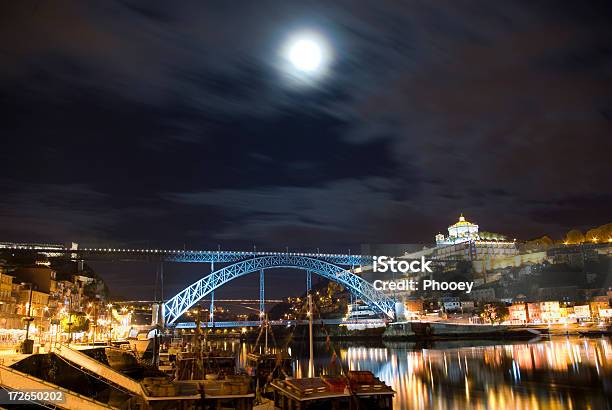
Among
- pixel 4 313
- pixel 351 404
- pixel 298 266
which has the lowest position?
pixel 351 404

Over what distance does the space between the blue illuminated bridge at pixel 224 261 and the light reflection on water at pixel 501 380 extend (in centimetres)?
2314

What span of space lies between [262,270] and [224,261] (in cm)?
605

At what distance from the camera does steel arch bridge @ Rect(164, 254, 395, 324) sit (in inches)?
2567

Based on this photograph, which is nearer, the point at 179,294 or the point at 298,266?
the point at 179,294

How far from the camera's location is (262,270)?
244 ft

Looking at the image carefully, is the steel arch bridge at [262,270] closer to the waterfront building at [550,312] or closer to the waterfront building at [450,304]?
the waterfront building at [450,304]

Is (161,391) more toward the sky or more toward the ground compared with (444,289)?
more toward the ground

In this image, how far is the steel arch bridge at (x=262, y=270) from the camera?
65200 mm

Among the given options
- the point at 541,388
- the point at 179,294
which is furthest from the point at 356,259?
the point at 541,388

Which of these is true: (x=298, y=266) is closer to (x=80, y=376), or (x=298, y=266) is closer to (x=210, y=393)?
(x=80, y=376)

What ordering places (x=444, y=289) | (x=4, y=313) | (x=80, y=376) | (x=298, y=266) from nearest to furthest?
(x=80, y=376), (x=4, y=313), (x=298, y=266), (x=444, y=289)

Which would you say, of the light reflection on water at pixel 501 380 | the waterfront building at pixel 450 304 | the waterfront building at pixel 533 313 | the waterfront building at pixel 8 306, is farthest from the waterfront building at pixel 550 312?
the waterfront building at pixel 8 306

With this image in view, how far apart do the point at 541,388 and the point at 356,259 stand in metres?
59.4

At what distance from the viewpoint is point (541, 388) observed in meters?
27.8
